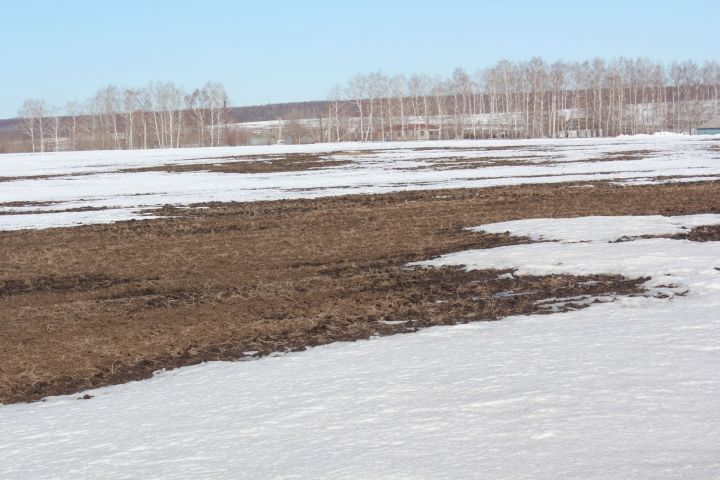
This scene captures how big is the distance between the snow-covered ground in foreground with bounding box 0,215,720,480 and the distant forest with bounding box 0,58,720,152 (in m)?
108

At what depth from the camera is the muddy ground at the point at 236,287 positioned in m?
8.92

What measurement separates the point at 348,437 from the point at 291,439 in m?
0.39

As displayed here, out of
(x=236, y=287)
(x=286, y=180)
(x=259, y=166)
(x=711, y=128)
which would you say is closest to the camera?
(x=236, y=287)

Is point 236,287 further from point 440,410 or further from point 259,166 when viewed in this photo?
point 259,166

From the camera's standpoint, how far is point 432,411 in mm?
6309

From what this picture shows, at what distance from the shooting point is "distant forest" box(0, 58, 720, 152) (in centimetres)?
12006

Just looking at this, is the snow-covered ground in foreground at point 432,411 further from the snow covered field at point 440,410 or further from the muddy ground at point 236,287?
the muddy ground at point 236,287

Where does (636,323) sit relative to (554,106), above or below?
below

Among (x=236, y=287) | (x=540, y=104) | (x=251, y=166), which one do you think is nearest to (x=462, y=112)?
(x=540, y=104)

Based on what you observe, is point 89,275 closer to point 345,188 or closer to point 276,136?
point 345,188

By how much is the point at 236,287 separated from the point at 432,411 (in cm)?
645

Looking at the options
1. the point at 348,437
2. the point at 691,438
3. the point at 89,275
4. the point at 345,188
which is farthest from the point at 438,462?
the point at 345,188

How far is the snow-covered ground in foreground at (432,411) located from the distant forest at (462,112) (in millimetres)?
108278

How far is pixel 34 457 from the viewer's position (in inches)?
232
